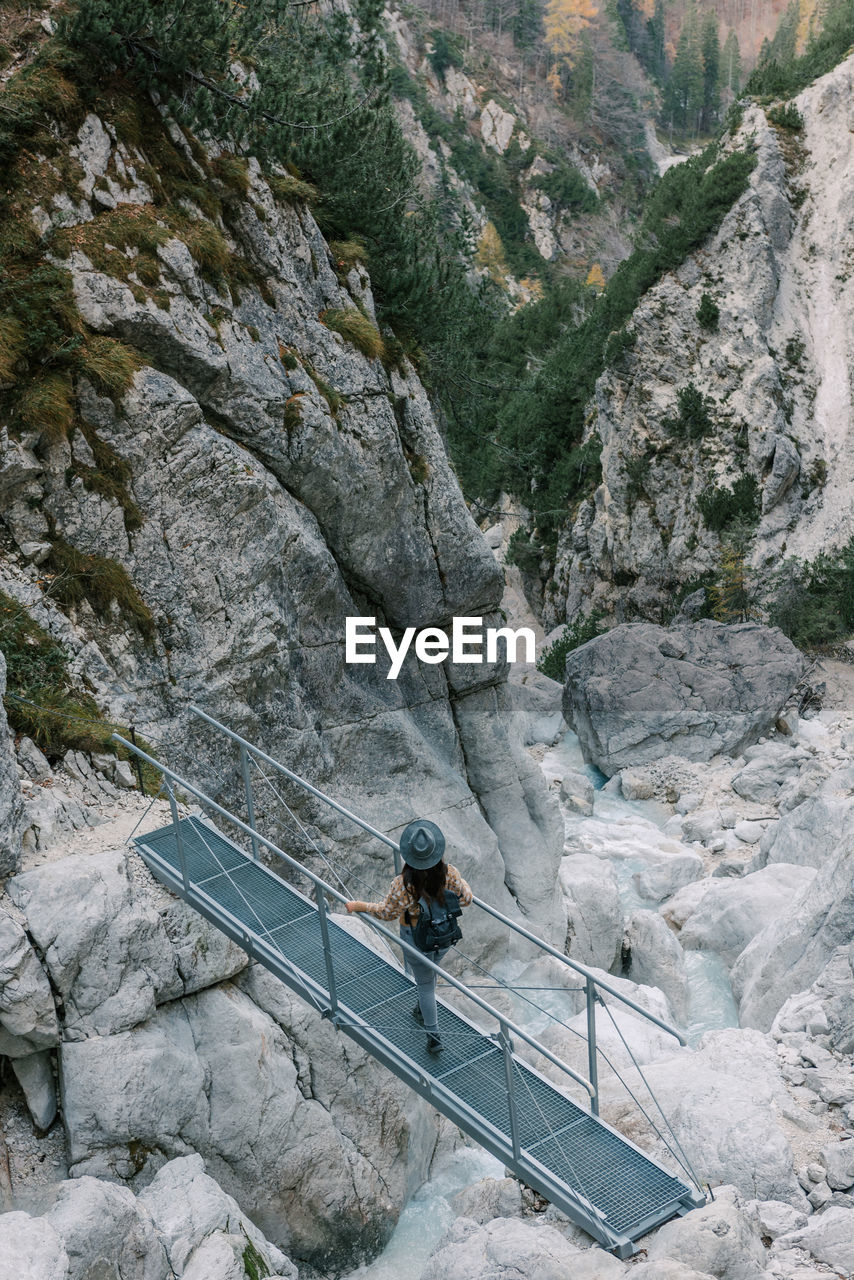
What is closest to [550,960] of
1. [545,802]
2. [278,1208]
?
[545,802]

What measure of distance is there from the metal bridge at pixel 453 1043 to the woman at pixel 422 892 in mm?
171

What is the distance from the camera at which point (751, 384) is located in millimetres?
37969

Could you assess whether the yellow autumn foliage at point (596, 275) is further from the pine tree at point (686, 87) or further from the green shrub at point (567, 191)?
the pine tree at point (686, 87)

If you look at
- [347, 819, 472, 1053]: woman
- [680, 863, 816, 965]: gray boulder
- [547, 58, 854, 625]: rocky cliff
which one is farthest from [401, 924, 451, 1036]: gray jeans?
[547, 58, 854, 625]: rocky cliff

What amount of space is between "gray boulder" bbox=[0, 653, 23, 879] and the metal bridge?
1.28m

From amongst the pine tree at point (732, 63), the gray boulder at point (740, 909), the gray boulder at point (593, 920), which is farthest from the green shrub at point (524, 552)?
the pine tree at point (732, 63)

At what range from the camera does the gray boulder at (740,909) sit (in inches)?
674

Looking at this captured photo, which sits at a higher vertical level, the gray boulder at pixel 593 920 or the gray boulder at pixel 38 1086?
the gray boulder at pixel 38 1086

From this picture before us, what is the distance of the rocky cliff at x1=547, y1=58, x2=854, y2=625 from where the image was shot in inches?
1475

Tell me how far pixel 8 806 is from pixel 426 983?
382 cm

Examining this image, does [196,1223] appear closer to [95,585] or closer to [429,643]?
[95,585]

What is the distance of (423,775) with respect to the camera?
15055 millimetres

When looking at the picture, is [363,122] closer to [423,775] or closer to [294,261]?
[294,261]

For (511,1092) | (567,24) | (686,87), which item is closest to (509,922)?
(511,1092)
